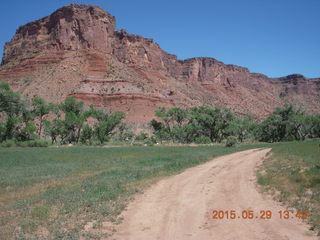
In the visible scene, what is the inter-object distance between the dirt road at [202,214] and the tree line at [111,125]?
3431cm

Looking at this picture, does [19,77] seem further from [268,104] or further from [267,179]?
[268,104]

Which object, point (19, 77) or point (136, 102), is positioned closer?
point (136, 102)

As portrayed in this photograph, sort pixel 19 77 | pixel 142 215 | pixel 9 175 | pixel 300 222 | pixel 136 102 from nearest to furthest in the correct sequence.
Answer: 1. pixel 300 222
2. pixel 142 215
3. pixel 9 175
4. pixel 136 102
5. pixel 19 77

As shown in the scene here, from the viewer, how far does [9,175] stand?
1625 cm

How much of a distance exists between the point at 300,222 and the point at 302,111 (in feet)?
179

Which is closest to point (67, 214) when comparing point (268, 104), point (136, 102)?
point (136, 102)

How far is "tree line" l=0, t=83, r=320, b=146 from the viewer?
148 feet

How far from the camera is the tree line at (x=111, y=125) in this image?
45094 mm

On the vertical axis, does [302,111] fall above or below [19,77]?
below

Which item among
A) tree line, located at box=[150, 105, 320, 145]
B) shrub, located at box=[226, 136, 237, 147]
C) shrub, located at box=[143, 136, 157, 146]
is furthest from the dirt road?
tree line, located at box=[150, 105, 320, 145]
